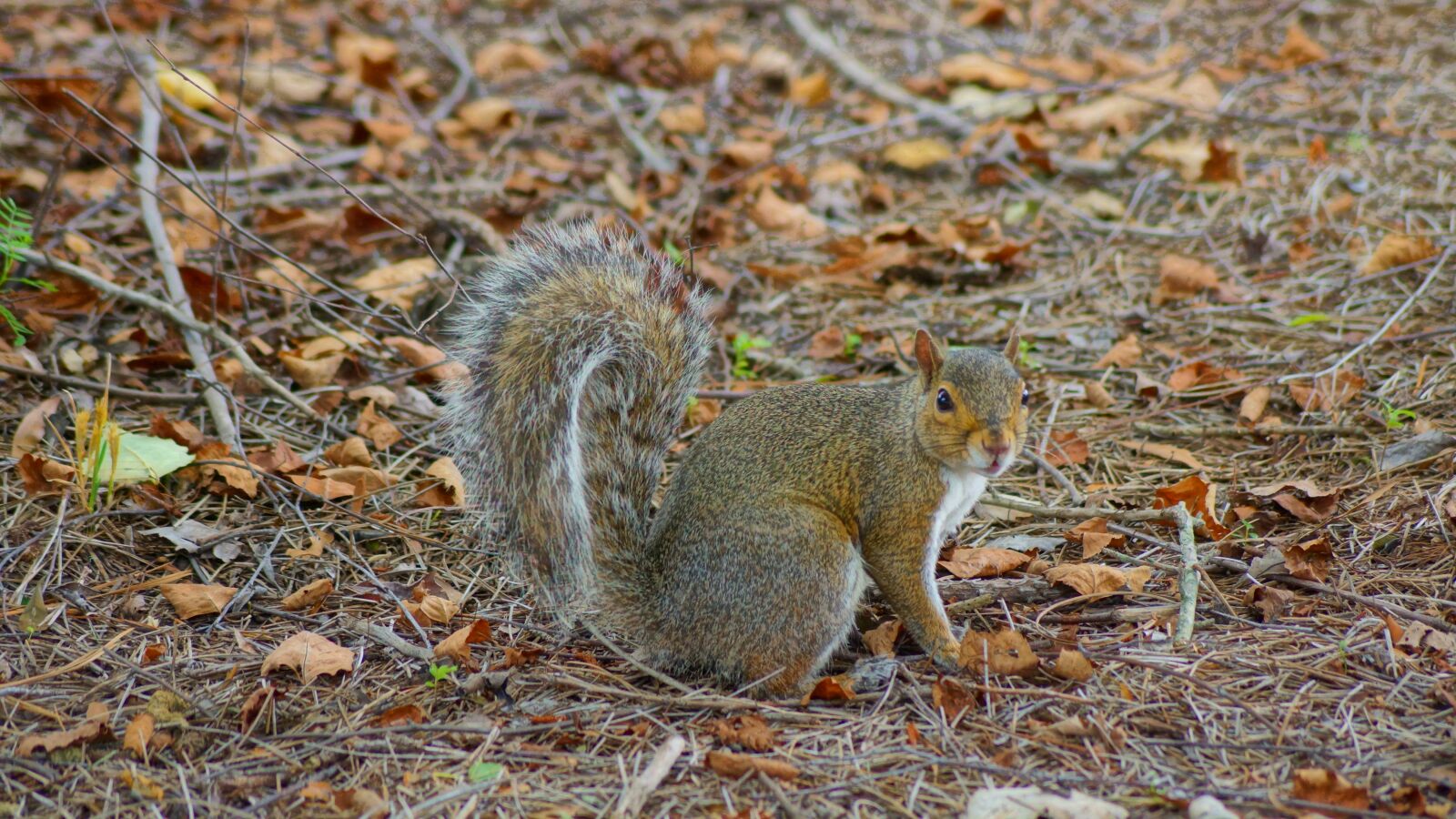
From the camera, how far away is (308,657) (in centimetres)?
274

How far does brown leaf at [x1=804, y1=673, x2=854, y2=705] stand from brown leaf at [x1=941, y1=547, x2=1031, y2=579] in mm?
606

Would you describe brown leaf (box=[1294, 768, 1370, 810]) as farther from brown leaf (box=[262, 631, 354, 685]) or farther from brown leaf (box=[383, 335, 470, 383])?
brown leaf (box=[383, 335, 470, 383])

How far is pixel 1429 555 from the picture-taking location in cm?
299

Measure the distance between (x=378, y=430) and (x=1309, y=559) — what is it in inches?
106

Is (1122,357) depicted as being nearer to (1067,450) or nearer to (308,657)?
(1067,450)

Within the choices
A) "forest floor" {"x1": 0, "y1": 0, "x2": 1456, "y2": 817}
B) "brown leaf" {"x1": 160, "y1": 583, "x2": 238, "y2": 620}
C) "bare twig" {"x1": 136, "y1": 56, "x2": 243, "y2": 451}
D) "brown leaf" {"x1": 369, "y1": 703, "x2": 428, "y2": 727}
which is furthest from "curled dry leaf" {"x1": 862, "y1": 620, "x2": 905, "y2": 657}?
"bare twig" {"x1": 136, "y1": 56, "x2": 243, "y2": 451}

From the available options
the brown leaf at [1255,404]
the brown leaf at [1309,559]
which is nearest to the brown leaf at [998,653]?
the brown leaf at [1309,559]

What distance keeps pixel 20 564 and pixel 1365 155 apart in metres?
5.35

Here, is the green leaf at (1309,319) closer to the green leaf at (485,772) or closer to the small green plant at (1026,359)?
the small green plant at (1026,359)

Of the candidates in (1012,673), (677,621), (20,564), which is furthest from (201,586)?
(1012,673)

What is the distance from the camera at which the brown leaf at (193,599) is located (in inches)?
115

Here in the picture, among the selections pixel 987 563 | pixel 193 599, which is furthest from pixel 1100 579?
pixel 193 599

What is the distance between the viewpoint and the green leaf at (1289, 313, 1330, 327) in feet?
13.5

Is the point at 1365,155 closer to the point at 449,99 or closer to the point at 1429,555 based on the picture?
the point at 1429,555
